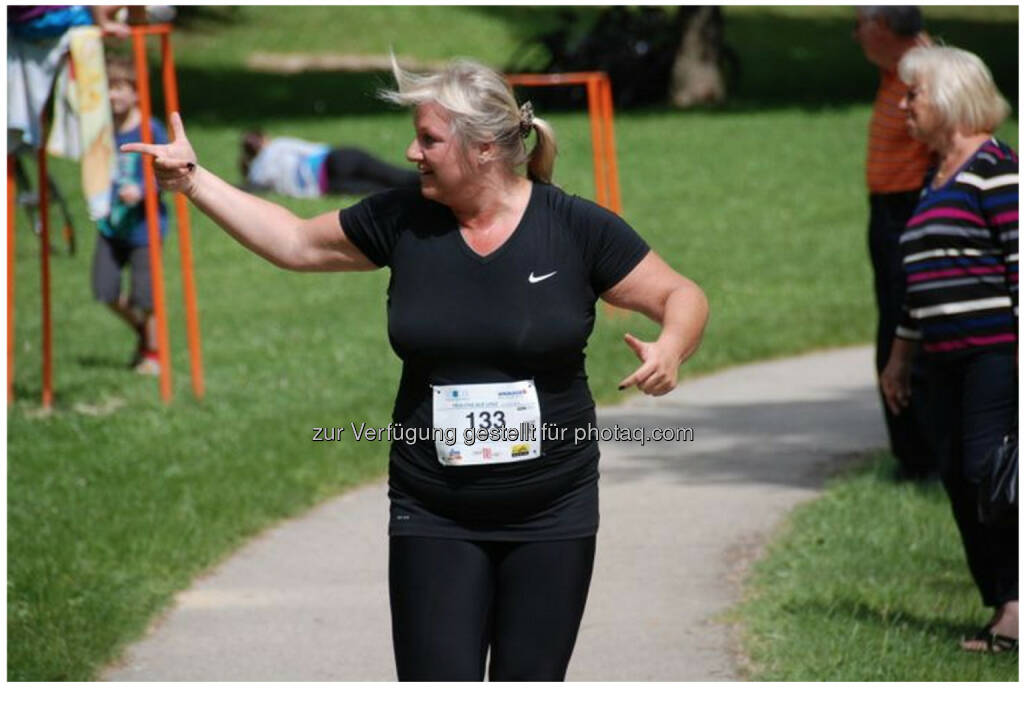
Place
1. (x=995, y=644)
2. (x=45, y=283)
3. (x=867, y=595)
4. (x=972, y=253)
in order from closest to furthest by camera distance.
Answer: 1. (x=972, y=253)
2. (x=995, y=644)
3. (x=867, y=595)
4. (x=45, y=283)

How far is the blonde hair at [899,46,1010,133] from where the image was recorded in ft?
17.8

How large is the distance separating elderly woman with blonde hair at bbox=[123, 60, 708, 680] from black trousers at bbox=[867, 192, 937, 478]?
145 inches

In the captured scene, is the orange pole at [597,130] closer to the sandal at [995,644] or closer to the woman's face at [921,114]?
the woman's face at [921,114]

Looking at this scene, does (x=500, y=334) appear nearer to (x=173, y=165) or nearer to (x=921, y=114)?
(x=173, y=165)

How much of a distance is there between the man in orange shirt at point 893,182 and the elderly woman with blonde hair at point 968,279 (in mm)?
1461

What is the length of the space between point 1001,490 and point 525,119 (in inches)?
76.1

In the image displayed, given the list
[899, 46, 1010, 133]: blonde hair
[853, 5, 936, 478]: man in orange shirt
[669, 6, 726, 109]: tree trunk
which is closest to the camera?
[899, 46, 1010, 133]: blonde hair

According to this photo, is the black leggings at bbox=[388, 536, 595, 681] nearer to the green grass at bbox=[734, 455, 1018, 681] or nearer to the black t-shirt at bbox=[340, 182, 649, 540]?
the black t-shirt at bbox=[340, 182, 649, 540]

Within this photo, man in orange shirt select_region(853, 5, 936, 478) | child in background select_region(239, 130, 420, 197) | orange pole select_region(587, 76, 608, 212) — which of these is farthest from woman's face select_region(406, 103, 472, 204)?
child in background select_region(239, 130, 420, 197)

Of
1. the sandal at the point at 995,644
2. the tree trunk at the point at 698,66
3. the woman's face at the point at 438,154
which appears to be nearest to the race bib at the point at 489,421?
the woman's face at the point at 438,154

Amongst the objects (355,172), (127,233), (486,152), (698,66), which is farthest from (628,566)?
(698,66)

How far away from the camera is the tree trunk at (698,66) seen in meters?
28.2

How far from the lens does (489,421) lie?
13.0 ft

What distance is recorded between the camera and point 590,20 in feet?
123
